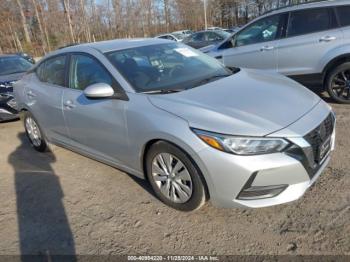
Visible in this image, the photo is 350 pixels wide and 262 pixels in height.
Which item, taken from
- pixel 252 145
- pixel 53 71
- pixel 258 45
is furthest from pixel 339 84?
pixel 53 71

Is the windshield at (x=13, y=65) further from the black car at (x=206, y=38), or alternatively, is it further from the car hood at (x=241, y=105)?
the black car at (x=206, y=38)

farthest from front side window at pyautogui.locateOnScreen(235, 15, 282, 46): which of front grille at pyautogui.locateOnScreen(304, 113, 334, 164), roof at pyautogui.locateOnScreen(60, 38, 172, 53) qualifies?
front grille at pyautogui.locateOnScreen(304, 113, 334, 164)

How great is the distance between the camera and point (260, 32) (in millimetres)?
6207

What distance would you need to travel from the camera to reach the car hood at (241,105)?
2.62m

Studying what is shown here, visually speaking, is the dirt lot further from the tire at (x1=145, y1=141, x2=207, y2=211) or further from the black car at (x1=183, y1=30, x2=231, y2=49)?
the black car at (x1=183, y1=30, x2=231, y2=49)

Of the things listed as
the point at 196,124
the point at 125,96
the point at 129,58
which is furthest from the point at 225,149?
the point at 129,58

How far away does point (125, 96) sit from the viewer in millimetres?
3215

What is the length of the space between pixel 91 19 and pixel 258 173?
40809 millimetres

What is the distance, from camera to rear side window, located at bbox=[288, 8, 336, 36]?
5391 mm

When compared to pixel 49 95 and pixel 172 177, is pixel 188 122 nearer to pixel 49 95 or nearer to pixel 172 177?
pixel 172 177

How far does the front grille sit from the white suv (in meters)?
2.72

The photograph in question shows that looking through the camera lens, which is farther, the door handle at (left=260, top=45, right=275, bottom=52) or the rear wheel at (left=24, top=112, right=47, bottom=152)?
the door handle at (left=260, top=45, right=275, bottom=52)

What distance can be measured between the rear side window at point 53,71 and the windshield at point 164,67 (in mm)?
902

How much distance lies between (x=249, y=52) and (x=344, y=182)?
3653mm
